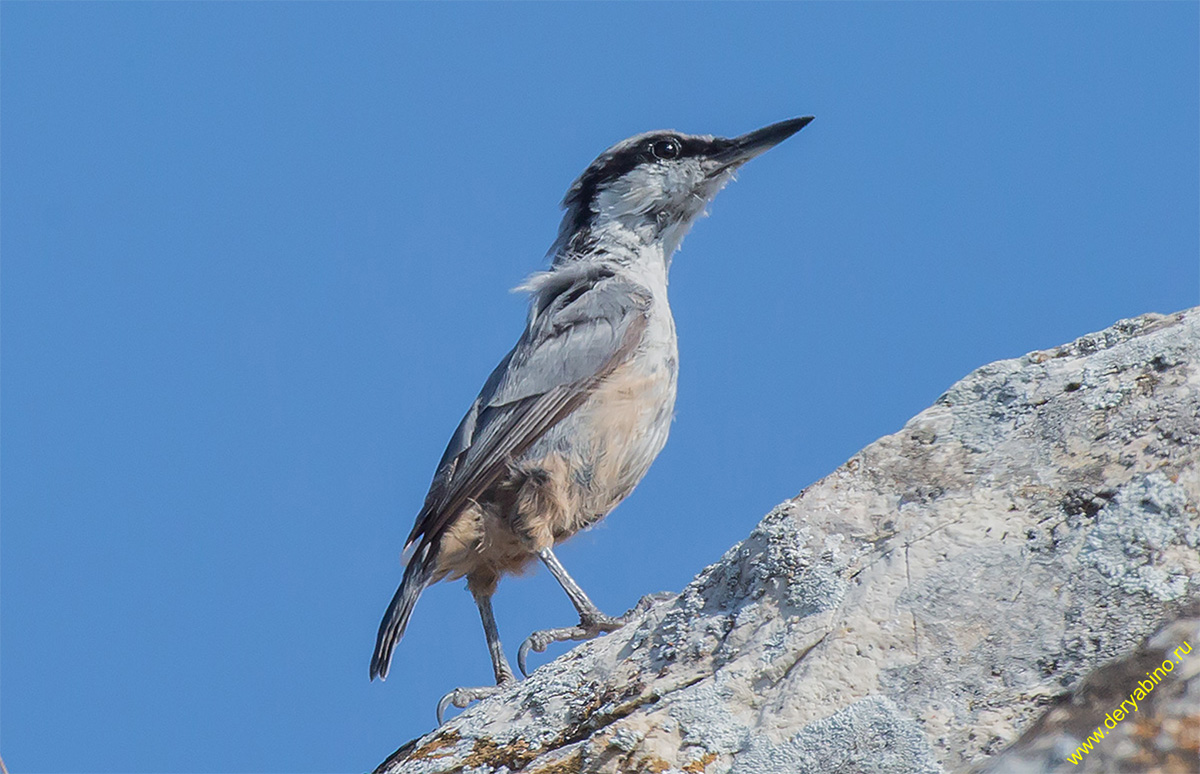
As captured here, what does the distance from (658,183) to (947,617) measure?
432 centimetres

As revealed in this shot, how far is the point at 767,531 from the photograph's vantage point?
10.5 ft

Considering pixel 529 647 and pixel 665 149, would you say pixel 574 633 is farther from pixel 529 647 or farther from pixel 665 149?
pixel 665 149

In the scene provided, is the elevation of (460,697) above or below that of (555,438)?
below

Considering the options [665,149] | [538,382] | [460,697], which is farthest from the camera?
[665,149]

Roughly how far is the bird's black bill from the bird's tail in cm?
279

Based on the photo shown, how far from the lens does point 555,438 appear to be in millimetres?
5727

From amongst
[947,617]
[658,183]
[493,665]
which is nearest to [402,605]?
[493,665]

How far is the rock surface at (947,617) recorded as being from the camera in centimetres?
249

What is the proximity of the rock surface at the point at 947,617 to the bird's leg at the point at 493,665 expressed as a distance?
1082 mm

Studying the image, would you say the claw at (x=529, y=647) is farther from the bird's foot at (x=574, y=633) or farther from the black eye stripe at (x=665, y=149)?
the black eye stripe at (x=665, y=149)

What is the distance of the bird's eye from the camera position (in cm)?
681

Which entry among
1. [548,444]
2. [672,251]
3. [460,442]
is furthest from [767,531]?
[672,251]

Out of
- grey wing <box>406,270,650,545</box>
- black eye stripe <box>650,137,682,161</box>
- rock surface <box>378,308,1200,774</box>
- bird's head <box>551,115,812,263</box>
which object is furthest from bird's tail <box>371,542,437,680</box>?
black eye stripe <box>650,137,682,161</box>

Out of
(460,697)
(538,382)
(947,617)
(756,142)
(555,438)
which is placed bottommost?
(947,617)
